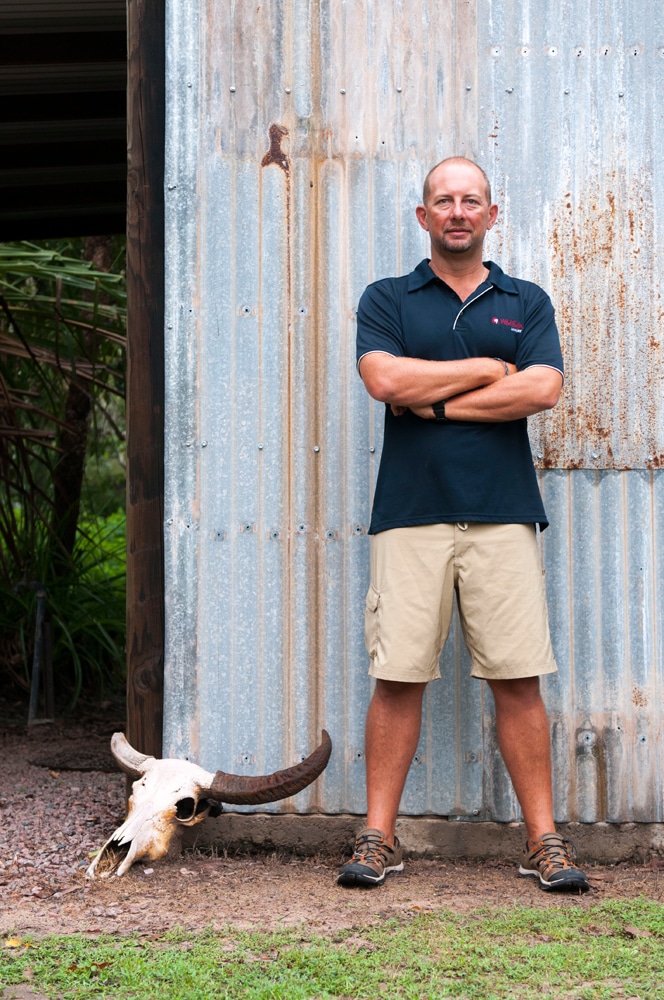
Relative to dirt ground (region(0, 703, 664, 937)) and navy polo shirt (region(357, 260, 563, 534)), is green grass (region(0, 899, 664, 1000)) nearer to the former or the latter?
dirt ground (region(0, 703, 664, 937))

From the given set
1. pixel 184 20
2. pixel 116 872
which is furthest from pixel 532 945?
pixel 184 20

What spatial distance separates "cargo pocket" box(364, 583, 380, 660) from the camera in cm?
334

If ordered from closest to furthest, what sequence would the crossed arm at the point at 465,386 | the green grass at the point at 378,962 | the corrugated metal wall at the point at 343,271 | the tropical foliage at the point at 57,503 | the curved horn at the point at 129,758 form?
the green grass at the point at 378,962 < the crossed arm at the point at 465,386 < the curved horn at the point at 129,758 < the corrugated metal wall at the point at 343,271 < the tropical foliage at the point at 57,503

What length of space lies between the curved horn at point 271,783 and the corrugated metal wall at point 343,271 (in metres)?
0.26

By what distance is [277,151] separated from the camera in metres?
3.62

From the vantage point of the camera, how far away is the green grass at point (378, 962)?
2467mm

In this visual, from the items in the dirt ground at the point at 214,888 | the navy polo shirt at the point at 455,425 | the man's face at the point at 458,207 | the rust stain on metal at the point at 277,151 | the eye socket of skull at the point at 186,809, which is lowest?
the dirt ground at the point at 214,888

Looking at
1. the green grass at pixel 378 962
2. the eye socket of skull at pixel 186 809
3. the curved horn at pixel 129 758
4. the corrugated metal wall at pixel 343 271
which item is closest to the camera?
the green grass at pixel 378 962

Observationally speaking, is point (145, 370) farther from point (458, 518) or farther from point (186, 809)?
point (186, 809)

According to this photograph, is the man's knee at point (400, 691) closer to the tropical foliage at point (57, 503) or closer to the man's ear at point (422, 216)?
the man's ear at point (422, 216)

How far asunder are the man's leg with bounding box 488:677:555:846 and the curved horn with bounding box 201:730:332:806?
1.83ft

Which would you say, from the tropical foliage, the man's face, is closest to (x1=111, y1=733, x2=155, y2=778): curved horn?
the man's face

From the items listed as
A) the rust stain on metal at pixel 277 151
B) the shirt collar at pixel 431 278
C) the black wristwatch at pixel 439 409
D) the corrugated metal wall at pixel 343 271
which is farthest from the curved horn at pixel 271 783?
the rust stain on metal at pixel 277 151

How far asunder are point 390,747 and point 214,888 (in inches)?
26.3
